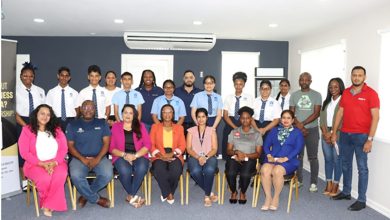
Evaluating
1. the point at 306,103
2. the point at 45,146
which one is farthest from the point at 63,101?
the point at 306,103

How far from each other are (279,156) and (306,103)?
1177mm

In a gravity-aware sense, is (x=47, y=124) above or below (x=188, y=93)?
below

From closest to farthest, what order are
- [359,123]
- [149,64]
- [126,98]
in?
[359,123]
[126,98]
[149,64]

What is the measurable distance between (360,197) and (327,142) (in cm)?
85

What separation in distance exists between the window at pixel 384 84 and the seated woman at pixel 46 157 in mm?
3839

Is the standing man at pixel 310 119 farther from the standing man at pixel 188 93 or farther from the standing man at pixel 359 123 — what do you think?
the standing man at pixel 188 93

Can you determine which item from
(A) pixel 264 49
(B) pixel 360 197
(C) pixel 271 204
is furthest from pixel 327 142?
(A) pixel 264 49

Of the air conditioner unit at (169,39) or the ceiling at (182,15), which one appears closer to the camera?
the ceiling at (182,15)

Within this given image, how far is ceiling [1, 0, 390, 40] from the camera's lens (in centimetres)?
451

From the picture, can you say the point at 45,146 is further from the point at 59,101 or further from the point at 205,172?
the point at 205,172

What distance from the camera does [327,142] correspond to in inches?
190

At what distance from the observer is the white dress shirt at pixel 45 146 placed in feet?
13.1

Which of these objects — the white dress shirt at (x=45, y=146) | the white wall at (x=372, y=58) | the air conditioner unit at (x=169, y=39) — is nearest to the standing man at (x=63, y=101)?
the white dress shirt at (x=45, y=146)

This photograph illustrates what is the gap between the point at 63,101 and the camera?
5160 millimetres
